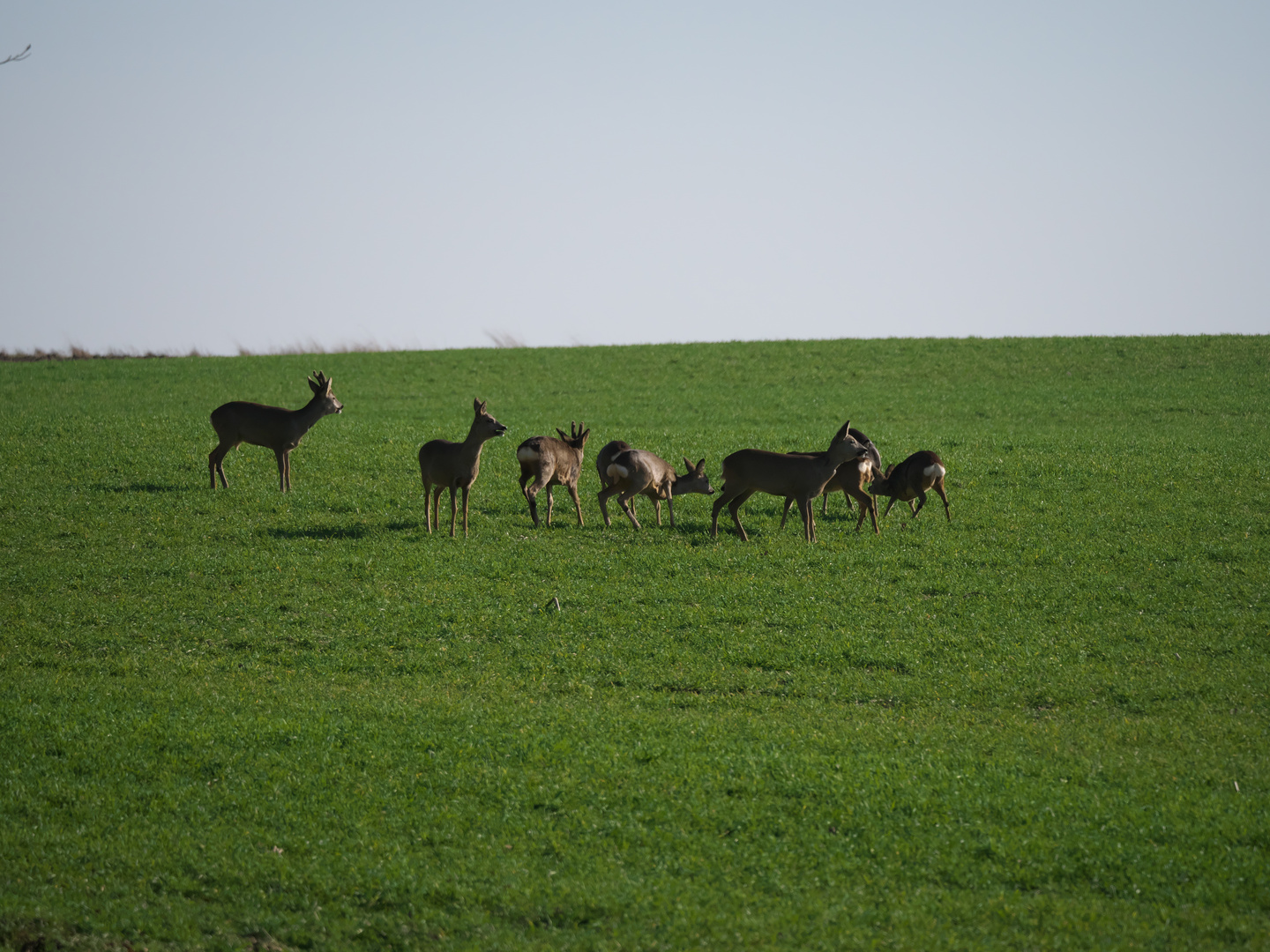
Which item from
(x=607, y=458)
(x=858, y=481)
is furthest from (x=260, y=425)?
(x=858, y=481)

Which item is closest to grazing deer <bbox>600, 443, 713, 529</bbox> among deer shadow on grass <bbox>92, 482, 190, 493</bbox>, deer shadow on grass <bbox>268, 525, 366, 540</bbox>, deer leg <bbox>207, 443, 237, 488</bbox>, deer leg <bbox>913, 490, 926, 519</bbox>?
deer leg <bbox>913, 490, 926, 519</bbox>

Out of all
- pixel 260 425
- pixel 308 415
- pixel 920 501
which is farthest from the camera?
pixel 308 415

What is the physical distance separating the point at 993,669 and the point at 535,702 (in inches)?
184

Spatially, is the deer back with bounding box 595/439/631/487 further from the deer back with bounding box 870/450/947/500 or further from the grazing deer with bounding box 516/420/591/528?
the deer back with bounding box 870/450/947/500

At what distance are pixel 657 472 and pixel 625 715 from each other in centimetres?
839

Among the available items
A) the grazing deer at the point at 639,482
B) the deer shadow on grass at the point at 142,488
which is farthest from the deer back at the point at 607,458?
the deer shadow on grass at the point at 142,488

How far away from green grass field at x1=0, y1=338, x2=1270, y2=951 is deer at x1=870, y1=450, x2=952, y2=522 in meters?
0.55

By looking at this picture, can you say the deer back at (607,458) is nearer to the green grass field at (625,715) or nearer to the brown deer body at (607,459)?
the brown deer body at (607,459)

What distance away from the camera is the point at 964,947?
233 inches

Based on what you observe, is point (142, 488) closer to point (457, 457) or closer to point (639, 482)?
point (457, 457)

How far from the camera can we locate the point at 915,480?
1798cm

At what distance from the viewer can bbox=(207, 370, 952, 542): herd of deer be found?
1662cm

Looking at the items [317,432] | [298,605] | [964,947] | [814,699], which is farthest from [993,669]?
[317,432]

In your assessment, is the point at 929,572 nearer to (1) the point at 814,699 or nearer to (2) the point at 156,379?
(1) the point at 814,699
